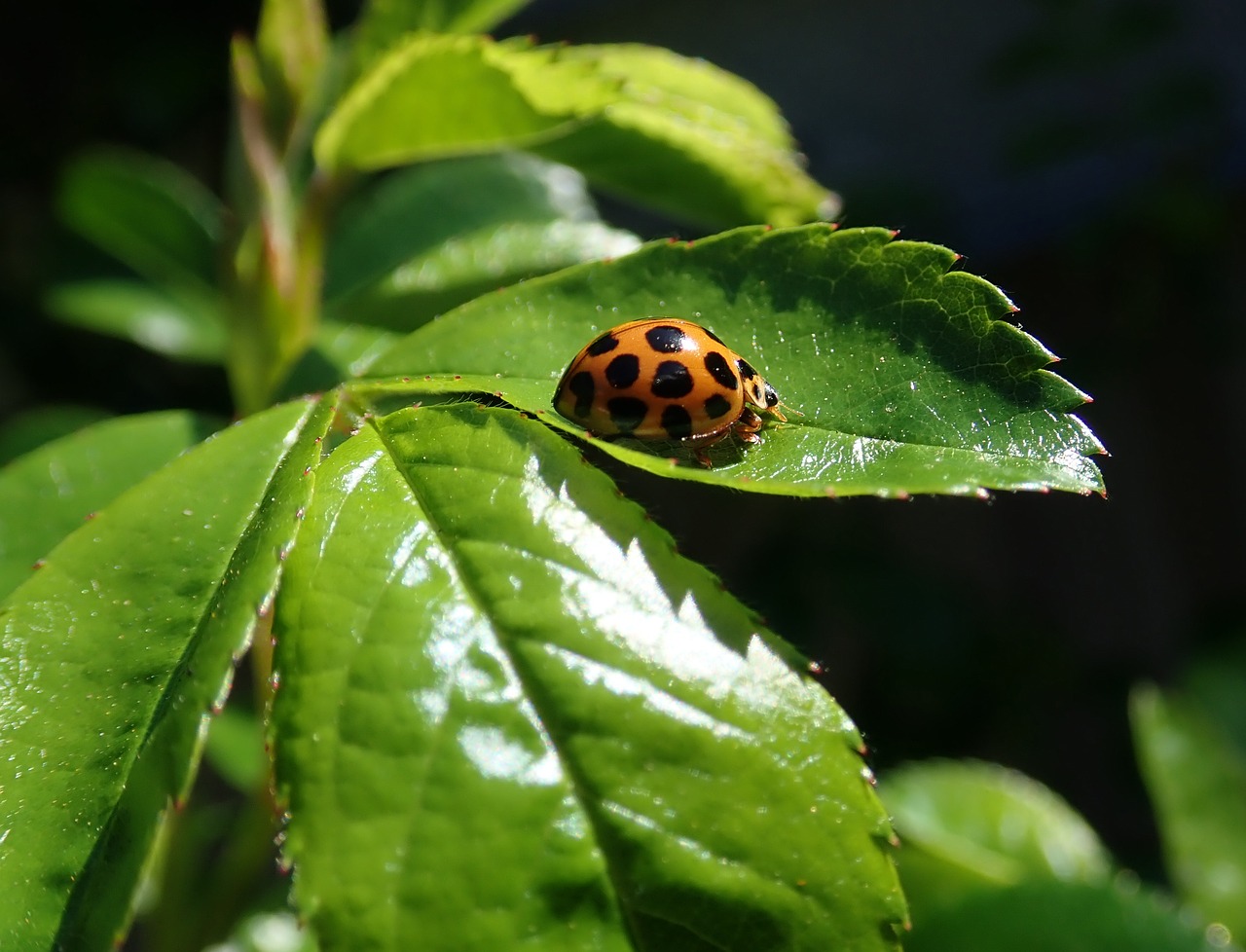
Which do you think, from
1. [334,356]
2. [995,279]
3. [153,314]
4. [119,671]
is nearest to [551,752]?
[119,671]

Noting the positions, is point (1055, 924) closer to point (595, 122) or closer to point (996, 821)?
point (996, 821)

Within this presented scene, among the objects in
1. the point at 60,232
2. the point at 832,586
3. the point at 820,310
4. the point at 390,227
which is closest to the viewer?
the point at 820,310

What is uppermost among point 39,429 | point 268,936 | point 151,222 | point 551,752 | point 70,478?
point 151,222

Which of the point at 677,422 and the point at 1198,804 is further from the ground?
the point at 677,422

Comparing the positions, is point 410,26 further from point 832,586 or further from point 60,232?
point 832,586

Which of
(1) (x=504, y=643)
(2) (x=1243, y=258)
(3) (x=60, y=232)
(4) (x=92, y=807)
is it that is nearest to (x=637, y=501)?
(1) (x=504, y=643)

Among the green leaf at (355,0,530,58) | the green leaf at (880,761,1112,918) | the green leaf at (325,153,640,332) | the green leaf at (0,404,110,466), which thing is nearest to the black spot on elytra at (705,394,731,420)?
the green leaf at (325,153,640,332)
